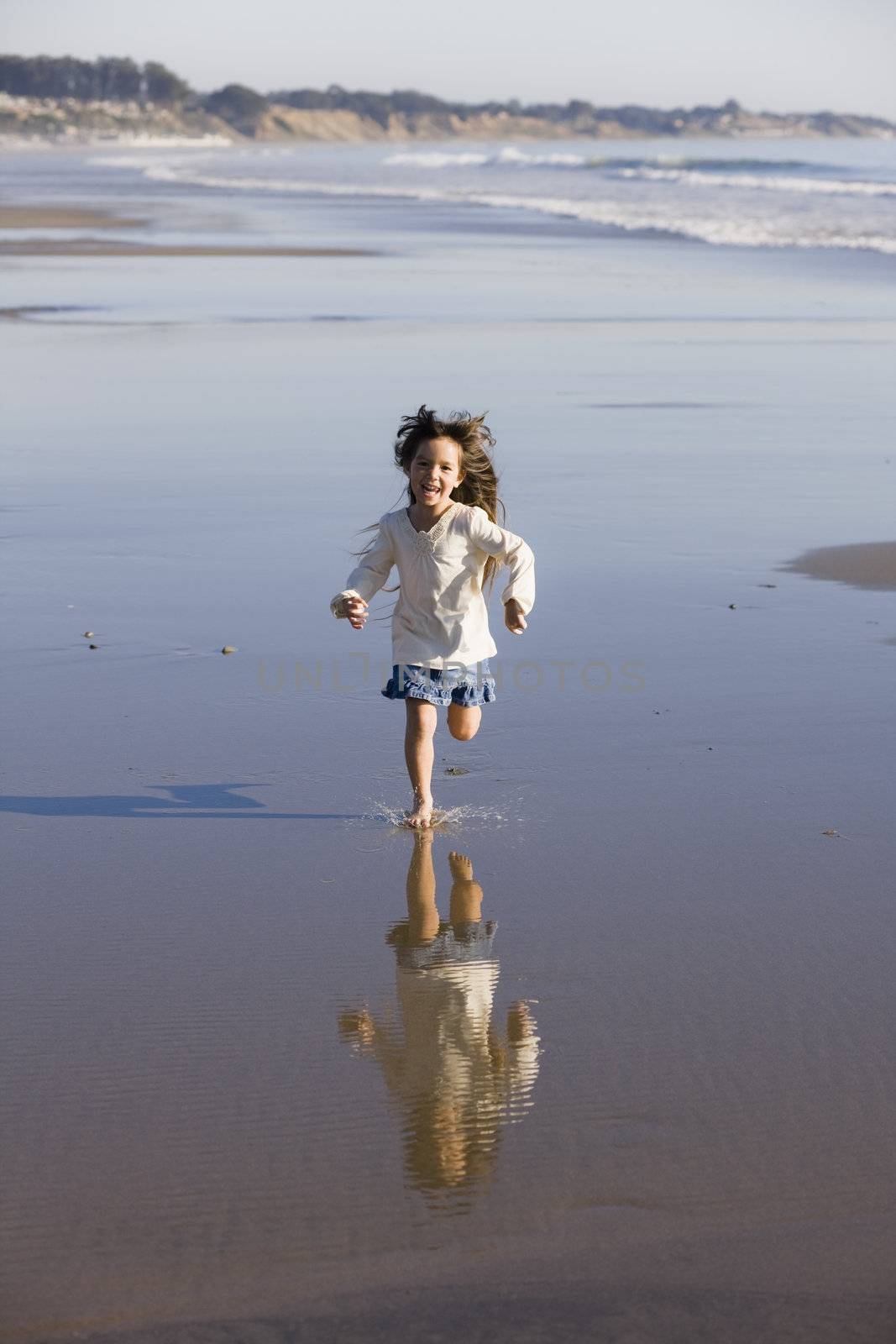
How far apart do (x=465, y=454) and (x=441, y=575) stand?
0.33m

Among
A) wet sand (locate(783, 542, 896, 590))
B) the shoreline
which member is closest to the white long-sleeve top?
wet sand (locate(783, 542, 896, 590))

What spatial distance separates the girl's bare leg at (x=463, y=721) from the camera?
184 inches

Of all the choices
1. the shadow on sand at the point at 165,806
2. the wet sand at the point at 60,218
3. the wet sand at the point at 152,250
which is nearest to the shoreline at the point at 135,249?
the wet sand at the point at 152,250

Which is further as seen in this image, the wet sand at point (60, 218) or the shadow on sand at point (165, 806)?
the wet sand at point (60, 218)

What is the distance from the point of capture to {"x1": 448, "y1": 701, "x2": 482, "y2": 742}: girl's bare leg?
4.66 meters

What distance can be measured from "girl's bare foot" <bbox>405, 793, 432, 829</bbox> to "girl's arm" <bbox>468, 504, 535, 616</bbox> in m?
0.56

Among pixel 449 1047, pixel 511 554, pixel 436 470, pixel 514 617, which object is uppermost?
pixel 436 470

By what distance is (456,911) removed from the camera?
150 inches

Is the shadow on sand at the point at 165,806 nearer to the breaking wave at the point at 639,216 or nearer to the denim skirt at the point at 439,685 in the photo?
the denim skirt at the point at 439,685

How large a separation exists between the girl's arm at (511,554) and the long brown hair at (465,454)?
71mm

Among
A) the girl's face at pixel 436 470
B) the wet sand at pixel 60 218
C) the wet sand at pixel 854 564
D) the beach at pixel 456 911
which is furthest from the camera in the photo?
the wet sand at pixel 60 218

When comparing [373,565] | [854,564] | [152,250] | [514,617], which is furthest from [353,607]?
[152,250]

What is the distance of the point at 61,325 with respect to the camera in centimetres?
1594

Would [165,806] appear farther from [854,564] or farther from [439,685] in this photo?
[854,564]
